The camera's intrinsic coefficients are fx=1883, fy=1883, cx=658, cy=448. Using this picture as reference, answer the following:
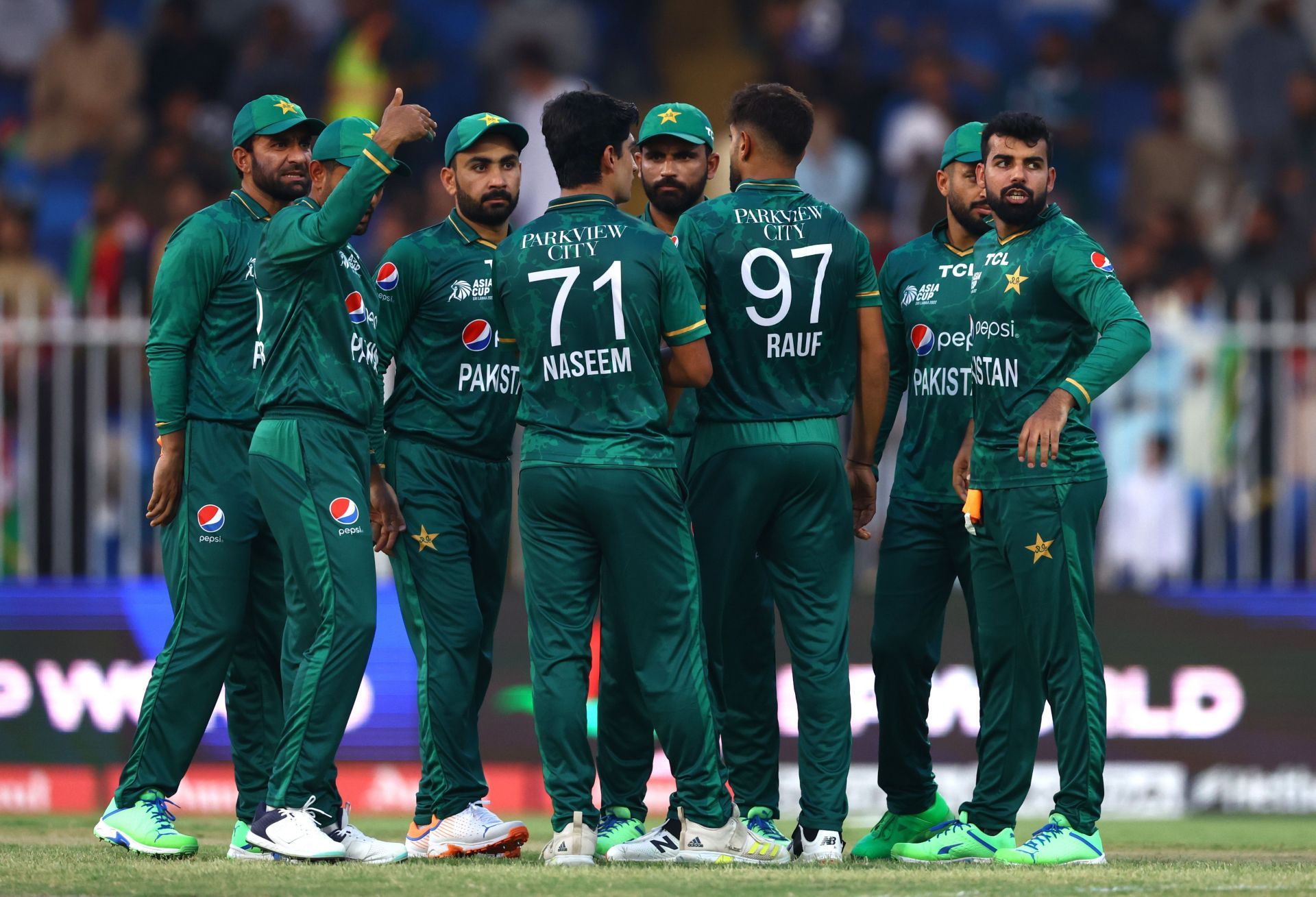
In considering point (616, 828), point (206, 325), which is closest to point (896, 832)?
point (616, 828)

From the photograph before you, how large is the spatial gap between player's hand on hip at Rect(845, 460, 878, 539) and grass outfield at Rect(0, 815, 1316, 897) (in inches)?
55.2

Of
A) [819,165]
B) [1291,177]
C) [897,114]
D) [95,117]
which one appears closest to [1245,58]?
[1291,177]

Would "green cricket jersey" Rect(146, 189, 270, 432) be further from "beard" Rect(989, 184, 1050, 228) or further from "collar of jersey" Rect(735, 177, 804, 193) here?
"beard" Rect(989, 184, 1050, 228)

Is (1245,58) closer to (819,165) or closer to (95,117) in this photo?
(819,165)

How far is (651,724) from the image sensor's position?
22.7 feet

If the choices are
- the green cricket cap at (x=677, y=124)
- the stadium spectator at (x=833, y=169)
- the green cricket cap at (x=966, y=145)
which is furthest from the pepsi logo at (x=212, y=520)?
the stadium spectator at (x=833, y=169)

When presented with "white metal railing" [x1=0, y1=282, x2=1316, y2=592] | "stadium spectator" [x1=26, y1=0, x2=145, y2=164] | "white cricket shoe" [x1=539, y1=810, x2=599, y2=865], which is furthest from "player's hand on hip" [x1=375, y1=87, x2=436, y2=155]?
"stadium spectator" [x1=26, y1=0, x2=145, y2=164]

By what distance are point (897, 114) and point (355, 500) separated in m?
9.16

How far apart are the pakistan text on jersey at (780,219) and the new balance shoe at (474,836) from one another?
233 cm

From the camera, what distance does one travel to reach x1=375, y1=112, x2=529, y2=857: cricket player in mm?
6887

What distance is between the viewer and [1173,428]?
10875mm

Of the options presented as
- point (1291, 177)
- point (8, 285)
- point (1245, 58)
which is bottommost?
point (8, 285)

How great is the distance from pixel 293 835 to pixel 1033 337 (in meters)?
3.09

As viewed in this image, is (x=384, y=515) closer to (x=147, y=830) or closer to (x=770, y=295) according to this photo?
(x=147, y=830)
